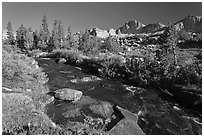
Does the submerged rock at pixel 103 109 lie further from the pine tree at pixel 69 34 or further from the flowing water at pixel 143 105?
the pine tree at pixel 69 34

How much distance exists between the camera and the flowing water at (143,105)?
12219mm

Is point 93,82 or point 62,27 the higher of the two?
point 62,27

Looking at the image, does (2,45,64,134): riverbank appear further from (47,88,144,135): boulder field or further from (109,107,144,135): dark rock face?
(109,107,144,135): dark rock face

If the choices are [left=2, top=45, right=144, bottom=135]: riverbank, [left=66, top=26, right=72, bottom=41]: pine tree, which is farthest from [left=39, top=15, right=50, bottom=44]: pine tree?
[left=2, top=45, right=144, bottom=135]: riverbank

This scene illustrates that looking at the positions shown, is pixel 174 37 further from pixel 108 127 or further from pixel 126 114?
pixel 108 127

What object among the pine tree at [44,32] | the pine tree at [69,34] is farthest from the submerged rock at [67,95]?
the pine tree at [44,32]

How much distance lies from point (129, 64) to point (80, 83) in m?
7.80

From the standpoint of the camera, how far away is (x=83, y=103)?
571 inches

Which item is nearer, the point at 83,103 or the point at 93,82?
A: the point at 83,103

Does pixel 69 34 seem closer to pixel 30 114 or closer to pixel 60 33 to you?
pixel 60 33

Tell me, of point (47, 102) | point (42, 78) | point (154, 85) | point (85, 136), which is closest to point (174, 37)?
point (154, 85)

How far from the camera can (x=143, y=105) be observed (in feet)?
51.0

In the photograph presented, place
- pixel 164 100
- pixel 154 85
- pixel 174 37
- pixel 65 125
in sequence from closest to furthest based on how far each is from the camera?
pixel 65 125, pixel 164 100, pixel 154 85, pixel 174 37

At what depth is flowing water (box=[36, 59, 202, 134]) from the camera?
12219 mm
